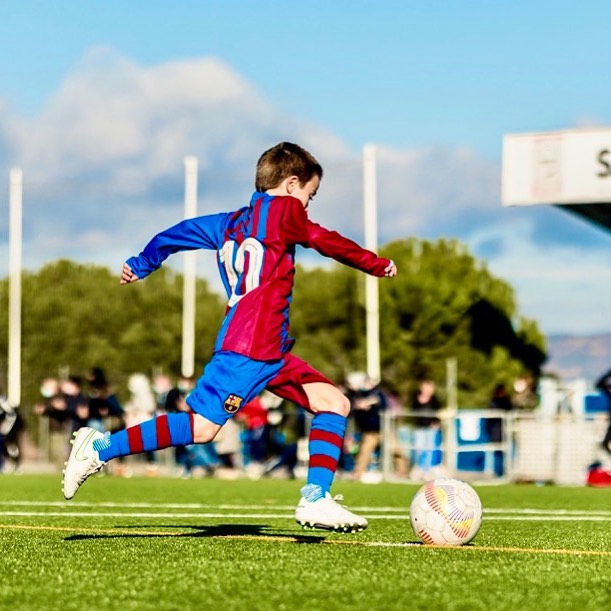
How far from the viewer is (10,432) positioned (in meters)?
23.2

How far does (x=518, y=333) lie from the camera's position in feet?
183

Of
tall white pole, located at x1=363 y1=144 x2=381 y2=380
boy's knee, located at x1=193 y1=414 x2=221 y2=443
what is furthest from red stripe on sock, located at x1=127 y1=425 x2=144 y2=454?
tall white pole, located at x1=363 y1=144 x2=381 y2=380

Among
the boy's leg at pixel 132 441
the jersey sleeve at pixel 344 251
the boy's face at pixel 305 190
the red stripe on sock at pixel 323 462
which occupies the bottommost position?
the red stripe on sock at pixel 323 462

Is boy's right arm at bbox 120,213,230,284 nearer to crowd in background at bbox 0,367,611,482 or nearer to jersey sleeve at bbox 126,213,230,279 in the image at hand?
Result: jersey sleeve at bbox 126,213,230,279

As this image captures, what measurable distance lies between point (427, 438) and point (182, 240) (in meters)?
16.2

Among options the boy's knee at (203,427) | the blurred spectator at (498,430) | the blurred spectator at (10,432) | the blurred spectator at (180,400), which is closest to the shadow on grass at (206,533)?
the boy's knee at (203,427)

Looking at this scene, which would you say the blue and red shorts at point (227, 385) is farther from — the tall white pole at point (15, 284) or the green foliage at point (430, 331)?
the green foliage at point (430, 331)

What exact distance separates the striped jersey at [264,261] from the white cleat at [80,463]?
0.78m

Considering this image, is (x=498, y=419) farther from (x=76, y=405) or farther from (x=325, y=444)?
(x=325, y=444)

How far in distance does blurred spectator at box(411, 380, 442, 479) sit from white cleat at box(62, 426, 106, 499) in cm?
1501

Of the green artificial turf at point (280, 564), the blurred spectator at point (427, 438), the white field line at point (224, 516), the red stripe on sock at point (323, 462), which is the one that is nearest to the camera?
the green artificial turf at point (280, 564)

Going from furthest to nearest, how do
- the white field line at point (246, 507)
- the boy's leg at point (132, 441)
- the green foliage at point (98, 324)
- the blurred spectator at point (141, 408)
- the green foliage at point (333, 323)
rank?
1. the green foliage at point (333, 323)
2. the green foliage at point (98, 324)
3. the blurred spectator at point (141, 408)
4. the white field line at point (246, 507)
5. the boy's leg at point (132, 441)

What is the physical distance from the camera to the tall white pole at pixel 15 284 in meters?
30.9

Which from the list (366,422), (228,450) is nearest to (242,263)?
(366,422)
